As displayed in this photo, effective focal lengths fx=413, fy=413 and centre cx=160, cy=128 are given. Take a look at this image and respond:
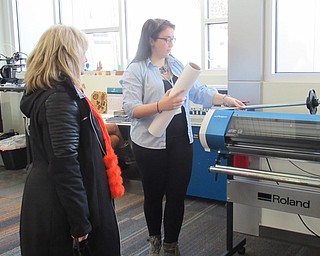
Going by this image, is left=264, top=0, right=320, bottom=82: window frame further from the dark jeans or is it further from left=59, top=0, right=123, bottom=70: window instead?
left=59, top=0, right=123, bottom=70: window

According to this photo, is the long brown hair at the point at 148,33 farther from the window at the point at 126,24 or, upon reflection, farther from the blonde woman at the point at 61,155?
the window at the point at 126,24

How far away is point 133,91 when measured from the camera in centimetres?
228

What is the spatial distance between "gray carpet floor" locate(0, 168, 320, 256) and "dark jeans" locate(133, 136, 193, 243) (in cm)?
44

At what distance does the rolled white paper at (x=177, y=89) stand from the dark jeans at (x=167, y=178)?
0.47 ft

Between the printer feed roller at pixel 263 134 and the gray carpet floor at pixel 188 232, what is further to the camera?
the gray carpet floor at pixel 188 232

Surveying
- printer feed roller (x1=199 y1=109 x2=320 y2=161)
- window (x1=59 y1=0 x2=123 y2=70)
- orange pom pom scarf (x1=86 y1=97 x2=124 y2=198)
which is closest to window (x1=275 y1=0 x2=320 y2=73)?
printer feed roller (x1=199 y1=109 x2=320 y2=161)

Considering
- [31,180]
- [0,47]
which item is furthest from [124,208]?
[0,47]

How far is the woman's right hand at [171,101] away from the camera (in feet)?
6.90

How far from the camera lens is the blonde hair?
4.80 feet

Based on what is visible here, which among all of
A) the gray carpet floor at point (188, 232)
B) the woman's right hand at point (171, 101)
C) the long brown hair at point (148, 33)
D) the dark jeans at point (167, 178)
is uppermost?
the long brown hair at point (148, 33)

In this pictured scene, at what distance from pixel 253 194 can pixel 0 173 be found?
11.6 ft

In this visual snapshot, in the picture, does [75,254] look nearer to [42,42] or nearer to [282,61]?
[42,42]

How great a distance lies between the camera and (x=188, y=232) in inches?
121

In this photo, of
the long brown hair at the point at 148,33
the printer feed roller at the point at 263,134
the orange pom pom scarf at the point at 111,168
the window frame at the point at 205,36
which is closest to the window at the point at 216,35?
the window frame at the point at 205,36
